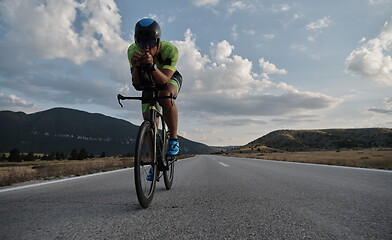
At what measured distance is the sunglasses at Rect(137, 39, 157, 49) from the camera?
114 inches

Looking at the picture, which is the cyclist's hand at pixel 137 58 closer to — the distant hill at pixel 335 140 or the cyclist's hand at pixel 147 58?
the cyclist's hand at pixel 147 58

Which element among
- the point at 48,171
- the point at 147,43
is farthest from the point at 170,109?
the point at 48,171

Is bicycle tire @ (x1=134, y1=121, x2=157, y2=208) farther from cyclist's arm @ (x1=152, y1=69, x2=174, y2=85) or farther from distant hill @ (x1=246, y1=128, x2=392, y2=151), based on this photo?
distant hill @ (x1=246, y1=128, x2=392, y2=151)

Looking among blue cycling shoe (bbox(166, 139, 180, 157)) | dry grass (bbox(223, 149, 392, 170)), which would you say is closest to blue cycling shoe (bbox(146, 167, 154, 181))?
blue cycling shoe (bbox(166, 139, 180, 157))

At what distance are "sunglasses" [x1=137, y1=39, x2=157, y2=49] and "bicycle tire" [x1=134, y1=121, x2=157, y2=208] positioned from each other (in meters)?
0.96

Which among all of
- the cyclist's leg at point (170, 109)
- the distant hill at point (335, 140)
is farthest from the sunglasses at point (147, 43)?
the distant hill at point (335, 140)

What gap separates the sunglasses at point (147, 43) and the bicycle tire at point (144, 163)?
3.16 feet

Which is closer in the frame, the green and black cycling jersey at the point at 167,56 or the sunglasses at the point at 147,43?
the sunglasses at the point at 147,43

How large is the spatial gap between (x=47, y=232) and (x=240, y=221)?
1.49 meters

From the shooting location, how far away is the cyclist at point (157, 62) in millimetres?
2687

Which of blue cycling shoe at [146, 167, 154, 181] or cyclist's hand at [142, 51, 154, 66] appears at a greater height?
cyclist's hand at [142, 51, 154, 66]

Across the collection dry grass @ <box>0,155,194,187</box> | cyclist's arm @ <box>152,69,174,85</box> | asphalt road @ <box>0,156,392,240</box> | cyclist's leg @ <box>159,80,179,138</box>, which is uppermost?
cyclist's arm @ <box>152,69,174,85</box>

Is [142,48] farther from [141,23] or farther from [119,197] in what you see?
[119,197]

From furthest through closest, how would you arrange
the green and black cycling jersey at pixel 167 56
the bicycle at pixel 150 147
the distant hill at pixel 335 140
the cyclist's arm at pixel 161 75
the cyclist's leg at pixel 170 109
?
the distant hill at pixel 335 140 < the cyclist's leg at pixel 170 109 < the green and black cycling jersey at pixel 167 56 < the cyclist's arm at pixel 161 75 < the bicycle at pixel 150 147
